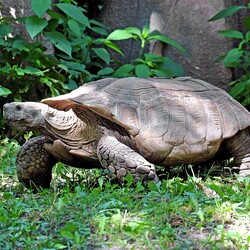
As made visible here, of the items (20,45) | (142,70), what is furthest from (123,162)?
(142,70)

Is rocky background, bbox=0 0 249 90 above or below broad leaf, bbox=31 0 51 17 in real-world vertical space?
below

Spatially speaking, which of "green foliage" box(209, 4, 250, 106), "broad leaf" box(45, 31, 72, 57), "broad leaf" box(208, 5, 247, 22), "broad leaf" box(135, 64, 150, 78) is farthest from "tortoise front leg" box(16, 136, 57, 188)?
"broad leaf" box(208, 5, 247, 22)

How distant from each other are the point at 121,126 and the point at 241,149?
1078 mm

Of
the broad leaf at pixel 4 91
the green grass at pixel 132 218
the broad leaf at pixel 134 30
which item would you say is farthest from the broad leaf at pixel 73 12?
the green grass at pixel 132 218

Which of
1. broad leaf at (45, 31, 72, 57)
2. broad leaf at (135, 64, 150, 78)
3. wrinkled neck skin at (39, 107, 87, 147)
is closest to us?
wrinkled neck skin at (39, 107, 87, 147)

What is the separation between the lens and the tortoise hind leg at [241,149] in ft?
15.4

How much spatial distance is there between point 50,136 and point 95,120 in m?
0.35

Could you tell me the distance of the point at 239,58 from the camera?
25.8ft

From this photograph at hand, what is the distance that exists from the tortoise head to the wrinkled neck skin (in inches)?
1.7

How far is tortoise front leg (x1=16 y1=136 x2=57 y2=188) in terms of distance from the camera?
4406mm

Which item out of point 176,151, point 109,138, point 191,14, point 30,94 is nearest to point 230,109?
point 176,151

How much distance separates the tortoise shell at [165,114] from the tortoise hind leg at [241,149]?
116 millimetres

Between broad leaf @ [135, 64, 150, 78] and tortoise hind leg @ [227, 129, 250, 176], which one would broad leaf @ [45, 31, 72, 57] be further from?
tortoise hind leg @ [227, 129, 250, 176]

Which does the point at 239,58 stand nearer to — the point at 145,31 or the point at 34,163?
the point at 145,31
